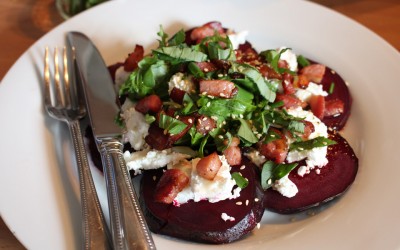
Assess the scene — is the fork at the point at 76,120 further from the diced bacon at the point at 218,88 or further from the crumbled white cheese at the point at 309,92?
the crumbled white cheese at the point at 309,92

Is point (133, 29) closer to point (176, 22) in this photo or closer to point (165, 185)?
point (176, 22)

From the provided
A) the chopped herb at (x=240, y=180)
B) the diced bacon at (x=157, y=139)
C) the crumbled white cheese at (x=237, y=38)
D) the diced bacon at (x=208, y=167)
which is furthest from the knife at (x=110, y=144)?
the crumbled white cheese at (x=237, y=38)

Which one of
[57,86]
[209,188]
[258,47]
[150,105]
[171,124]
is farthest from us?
[258,47]

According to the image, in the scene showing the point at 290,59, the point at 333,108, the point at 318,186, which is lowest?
the point at 318,186

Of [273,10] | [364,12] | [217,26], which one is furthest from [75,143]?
[364,12]

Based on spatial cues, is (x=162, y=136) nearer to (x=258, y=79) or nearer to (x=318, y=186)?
(x=258, y=79)

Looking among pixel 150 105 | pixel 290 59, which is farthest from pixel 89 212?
pixel 290 59

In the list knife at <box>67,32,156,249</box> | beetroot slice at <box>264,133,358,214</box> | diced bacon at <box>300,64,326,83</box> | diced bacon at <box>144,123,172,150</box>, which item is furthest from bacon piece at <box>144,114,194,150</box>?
diced bacon at <box>300,64,326,83</box>

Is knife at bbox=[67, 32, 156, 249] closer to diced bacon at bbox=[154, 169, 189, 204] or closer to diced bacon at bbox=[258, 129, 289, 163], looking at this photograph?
diced bacon at bbox=[154, 169, 189, 204]
